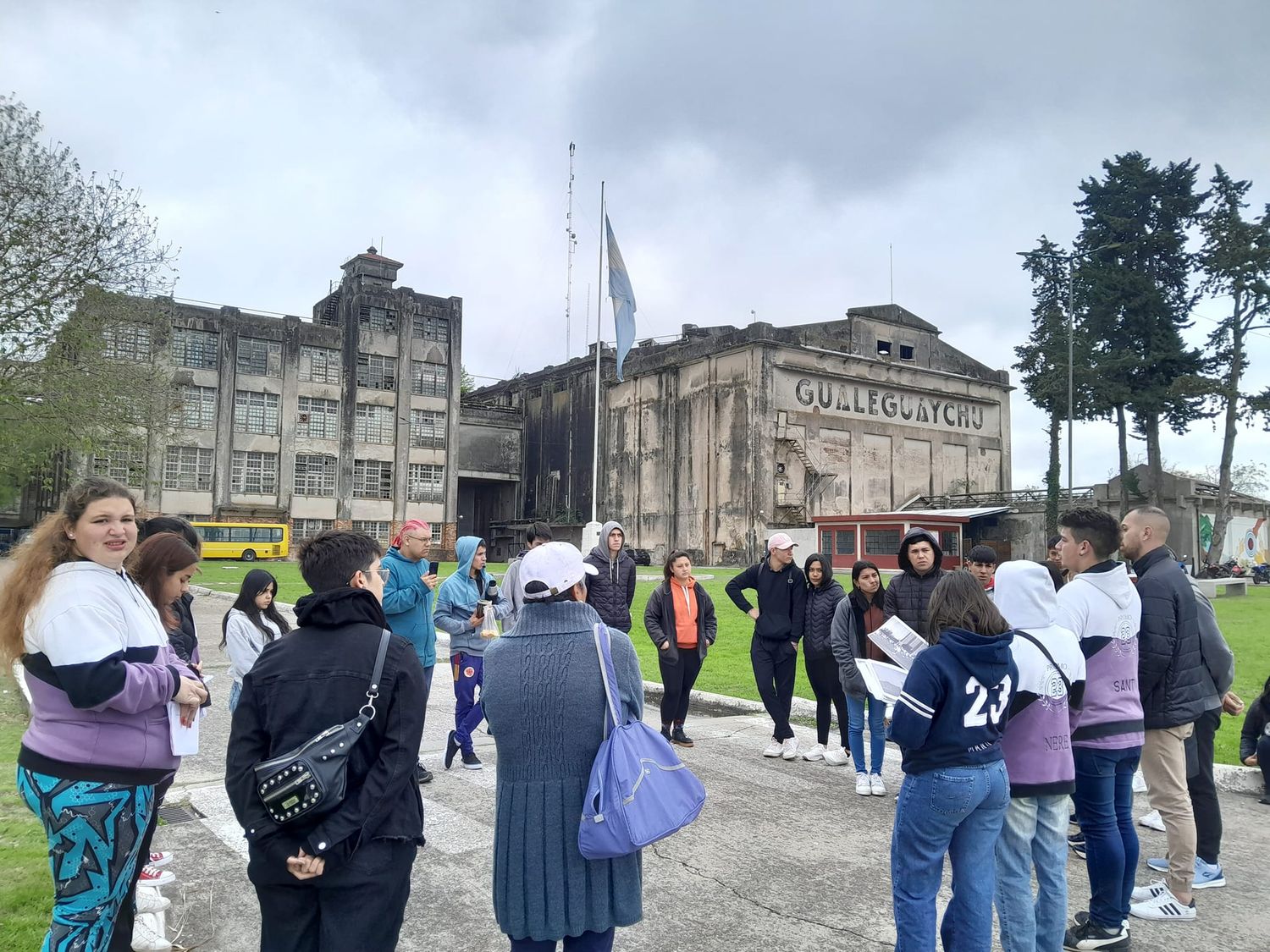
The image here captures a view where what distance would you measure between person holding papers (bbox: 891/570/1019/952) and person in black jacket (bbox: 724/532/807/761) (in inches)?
167

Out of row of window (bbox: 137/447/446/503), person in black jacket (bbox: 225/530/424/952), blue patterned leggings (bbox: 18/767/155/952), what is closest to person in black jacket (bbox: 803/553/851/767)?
person in black jacket (bbox: 225/530/424/952)

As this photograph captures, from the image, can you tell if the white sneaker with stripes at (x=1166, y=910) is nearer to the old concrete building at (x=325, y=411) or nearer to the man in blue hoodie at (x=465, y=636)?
the man in blue hoodie at (x=465, y=636)

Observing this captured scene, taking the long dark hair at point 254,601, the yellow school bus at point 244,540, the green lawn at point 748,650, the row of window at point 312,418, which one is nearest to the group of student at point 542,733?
the long dark hair at point 254,601

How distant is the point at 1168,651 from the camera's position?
4.68 meters

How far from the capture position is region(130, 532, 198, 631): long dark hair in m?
3.85

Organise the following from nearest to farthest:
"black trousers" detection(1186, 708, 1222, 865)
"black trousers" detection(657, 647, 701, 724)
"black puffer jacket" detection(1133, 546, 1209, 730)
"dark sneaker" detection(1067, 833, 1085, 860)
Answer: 1. "black puffer jacket" detection(1133, 546, 1209, 730)
2. "black trousers" detection(1186, 708, 1222, 865)
3. "dark sneaker" detection(1067, 833, 1085, 860)
4. "black trousers" detection(657, 647, 701, 724)

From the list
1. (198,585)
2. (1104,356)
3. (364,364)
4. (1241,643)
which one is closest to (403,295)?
(364,364)

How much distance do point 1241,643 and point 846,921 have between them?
13.7m

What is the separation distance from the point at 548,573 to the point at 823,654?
16.6 feet

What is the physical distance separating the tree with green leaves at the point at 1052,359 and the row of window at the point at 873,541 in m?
4.56

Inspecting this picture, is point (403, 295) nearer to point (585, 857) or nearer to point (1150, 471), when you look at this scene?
point (1150, 471)

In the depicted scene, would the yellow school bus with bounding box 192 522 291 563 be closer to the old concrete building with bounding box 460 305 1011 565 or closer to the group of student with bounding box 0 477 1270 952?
the old concrete building with bounding box 460 305 1011 565

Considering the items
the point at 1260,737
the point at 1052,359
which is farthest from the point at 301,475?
the point at 1260,737

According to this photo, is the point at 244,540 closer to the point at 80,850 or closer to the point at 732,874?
the point at 732,874
